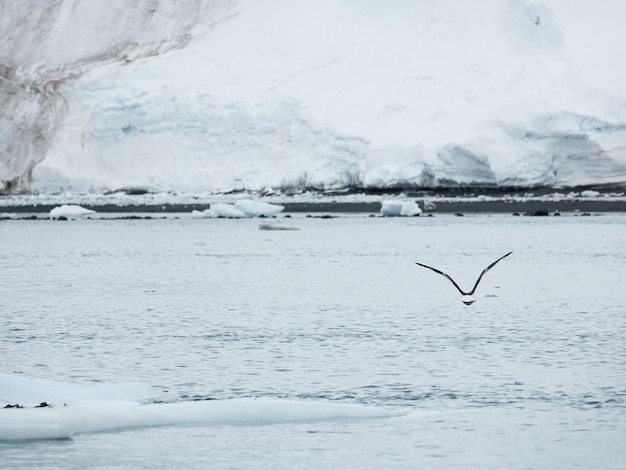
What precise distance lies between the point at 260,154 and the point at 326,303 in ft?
82.7

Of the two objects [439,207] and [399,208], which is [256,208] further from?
[439,207]

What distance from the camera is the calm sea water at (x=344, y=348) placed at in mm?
7012

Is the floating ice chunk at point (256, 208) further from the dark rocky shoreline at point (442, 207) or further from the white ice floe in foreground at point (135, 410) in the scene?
the white ice floe in foreground at point (135, 410)

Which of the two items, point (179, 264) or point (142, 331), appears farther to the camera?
point (179, 264)

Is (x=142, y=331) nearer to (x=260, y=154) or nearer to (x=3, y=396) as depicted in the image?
(x=3, y=396)

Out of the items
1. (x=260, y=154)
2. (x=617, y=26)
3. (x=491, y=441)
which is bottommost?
(x=491, y=441)

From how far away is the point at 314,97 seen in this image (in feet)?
135

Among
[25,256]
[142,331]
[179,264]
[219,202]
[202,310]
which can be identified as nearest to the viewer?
[142,331]

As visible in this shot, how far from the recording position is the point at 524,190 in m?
40.7

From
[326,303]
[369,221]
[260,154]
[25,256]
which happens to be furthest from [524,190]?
[326,303]

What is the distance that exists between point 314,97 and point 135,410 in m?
34.0

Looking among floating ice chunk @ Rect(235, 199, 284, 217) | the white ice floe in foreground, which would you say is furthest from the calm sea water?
floating ice chunk @ Rect(235, 199, 284, 217)

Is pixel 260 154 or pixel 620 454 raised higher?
pixel 260 154

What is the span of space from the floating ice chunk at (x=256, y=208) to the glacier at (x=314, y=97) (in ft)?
8.33
